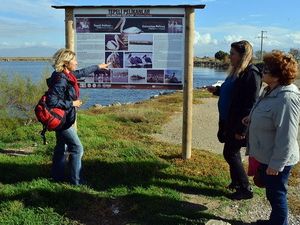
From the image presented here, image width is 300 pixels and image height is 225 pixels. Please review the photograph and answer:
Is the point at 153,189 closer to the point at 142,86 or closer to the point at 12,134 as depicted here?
the point at 142,86

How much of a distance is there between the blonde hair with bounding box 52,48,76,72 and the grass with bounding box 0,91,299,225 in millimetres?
1492

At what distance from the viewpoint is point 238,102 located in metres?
5.16

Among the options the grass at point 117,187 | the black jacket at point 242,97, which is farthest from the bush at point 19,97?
the black jacket at point 242,97

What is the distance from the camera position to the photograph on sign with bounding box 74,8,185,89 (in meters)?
6.71

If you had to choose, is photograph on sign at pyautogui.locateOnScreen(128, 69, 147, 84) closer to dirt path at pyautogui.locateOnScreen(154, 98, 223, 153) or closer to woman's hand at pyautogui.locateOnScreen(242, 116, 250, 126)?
woman's hand at pyautogui.locateOnScreen(242, 116, 250, 126)

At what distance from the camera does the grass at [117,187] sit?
4.93m

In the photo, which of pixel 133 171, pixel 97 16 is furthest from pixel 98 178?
pixel 97 16

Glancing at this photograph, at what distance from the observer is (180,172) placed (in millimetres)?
6398

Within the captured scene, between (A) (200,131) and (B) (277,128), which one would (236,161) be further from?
(A) (200,131)

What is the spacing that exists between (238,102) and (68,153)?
2393 millimetres

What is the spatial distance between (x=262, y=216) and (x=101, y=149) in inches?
129

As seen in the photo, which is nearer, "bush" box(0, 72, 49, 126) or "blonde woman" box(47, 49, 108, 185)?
"blonde woman" box(47, 49, 108, 185)

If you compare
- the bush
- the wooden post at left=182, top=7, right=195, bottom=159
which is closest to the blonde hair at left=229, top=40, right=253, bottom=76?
the wooden post at left=182, top=7, right=195, bottom=159

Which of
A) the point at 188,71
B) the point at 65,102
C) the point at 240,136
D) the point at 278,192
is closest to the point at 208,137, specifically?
the point at 188,71
